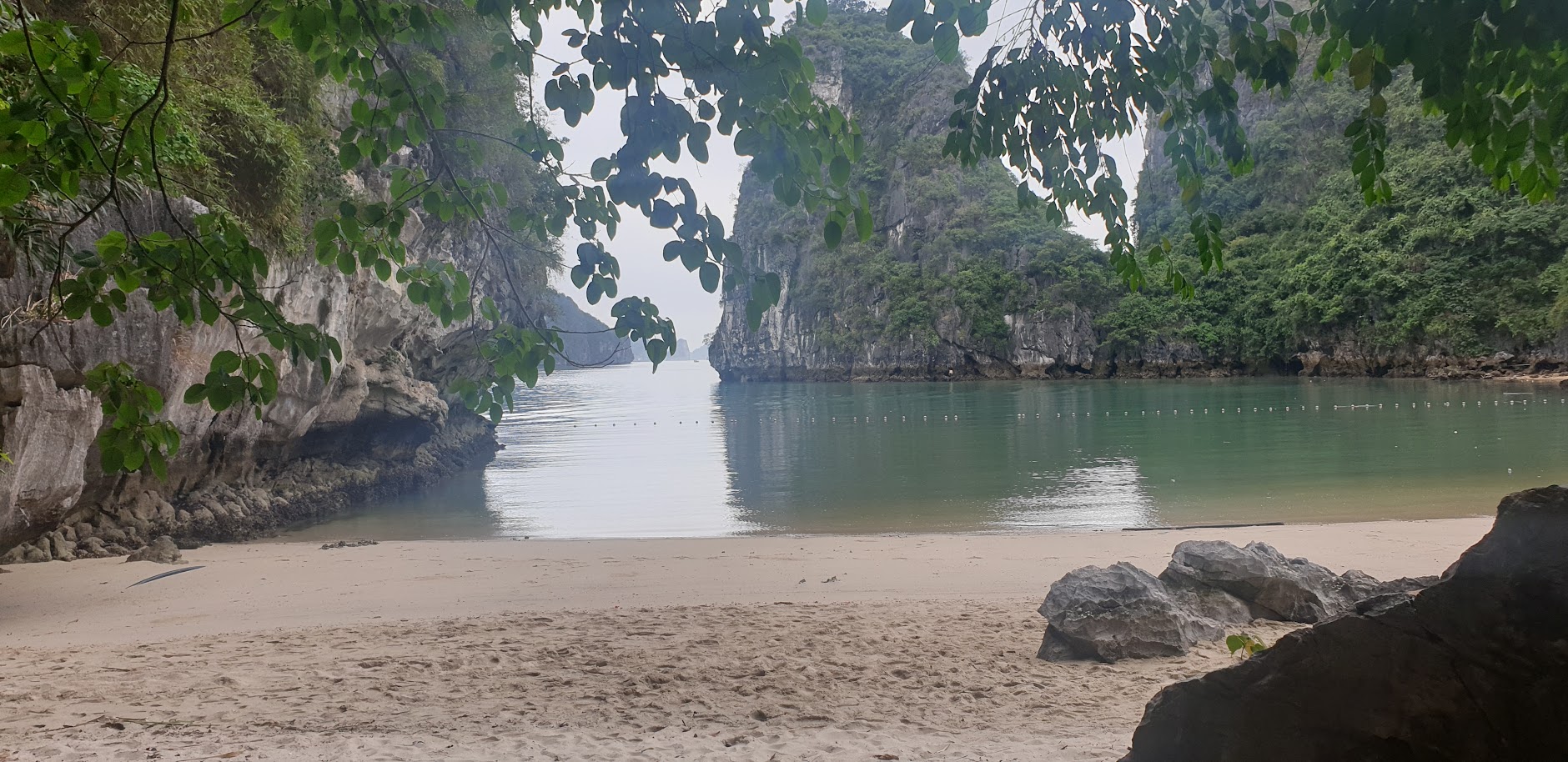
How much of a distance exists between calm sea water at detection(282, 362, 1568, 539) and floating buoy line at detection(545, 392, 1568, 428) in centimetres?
17

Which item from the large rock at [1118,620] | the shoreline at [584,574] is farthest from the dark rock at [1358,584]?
the shoreline at [584,574]

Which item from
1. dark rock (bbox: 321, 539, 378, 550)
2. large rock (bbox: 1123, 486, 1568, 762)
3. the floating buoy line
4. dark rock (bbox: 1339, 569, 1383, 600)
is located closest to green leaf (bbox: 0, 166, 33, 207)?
large rock (bbox: 1123, 486, 1568, 762)

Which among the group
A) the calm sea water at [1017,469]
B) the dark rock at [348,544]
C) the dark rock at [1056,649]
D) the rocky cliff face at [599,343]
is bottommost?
the calm sea water at [1017,469]

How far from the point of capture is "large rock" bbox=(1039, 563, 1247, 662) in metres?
4.46

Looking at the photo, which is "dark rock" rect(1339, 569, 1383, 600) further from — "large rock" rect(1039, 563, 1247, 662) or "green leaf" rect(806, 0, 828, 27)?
"green leaf" rect(806, 0, 828, 27)

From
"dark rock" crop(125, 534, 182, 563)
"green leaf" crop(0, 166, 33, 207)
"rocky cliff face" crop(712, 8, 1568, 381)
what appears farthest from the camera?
"rocky cliff face" crop(712, 8, 1568, 381)

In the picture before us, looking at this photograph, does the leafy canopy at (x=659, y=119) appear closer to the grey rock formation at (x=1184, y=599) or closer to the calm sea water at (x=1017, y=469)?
the grey rock formation at (x=1184, y=599)

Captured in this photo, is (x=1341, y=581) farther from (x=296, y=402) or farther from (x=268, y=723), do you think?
(x=296, y=402)

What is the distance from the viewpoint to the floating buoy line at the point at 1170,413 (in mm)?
24234

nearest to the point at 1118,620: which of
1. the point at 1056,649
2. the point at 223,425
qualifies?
the point at 1056,649

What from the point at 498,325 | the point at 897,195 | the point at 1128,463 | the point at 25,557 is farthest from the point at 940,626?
the point at 897,195

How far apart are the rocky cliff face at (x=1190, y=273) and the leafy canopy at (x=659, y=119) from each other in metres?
16.2

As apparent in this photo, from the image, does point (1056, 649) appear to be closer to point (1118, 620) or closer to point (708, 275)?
point (1118, 620)

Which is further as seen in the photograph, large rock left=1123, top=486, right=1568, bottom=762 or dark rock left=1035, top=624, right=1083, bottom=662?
dark rock left=1035, top=624, right=1083, bottom=662
